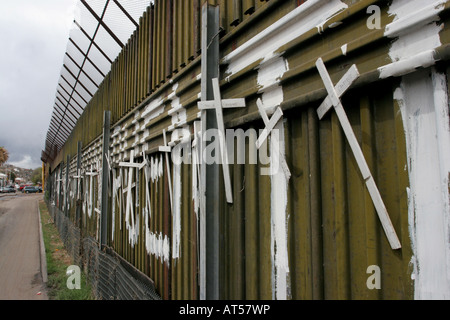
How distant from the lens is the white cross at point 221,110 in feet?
8.13

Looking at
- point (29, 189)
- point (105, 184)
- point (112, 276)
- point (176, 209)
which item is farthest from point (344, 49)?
point (29, 189)

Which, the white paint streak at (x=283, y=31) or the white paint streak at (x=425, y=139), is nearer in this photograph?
the white paint streak at (x=425, y=139)

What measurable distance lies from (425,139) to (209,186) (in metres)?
1.70

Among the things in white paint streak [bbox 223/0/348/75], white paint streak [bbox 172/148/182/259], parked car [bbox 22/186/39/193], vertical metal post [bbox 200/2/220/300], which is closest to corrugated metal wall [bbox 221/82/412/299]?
vertical metal post [bbox 200/2/220/300]

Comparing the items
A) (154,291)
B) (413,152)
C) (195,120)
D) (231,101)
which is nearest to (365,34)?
(413,152)

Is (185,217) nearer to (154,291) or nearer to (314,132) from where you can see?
(154,291)

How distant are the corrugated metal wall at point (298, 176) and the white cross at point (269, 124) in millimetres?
44

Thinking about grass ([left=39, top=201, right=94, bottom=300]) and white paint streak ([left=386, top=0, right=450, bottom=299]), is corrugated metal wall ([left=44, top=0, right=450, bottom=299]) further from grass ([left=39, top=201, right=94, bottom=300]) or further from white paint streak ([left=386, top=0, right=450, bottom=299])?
grass ([left=39, top=201, right=94, bottom=300])

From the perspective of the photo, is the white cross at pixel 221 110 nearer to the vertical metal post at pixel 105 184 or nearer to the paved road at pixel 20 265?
the vertical metal post at pixel 105 184

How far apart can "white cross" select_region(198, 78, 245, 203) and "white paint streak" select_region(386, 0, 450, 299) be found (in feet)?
4.10

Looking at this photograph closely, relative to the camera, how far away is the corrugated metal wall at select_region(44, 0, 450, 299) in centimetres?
145

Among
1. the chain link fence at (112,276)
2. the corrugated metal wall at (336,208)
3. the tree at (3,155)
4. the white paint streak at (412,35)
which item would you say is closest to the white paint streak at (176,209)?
the chain link fence at (112,276)

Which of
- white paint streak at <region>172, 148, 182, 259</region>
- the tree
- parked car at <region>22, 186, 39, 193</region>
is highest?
the tree

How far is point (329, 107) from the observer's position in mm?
1668
